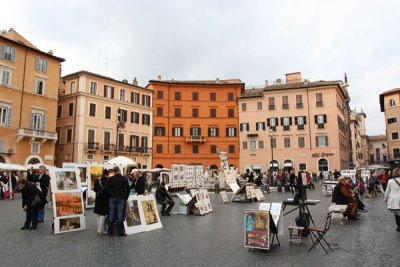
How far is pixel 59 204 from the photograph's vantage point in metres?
9.29

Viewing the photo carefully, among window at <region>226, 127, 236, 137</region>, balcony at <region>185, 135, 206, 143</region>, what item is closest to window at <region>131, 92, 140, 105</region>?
balcony at <region>185, 135, 206, 143</region>

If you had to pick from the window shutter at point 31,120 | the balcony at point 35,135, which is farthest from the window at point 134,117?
the window shutter at point 31,120

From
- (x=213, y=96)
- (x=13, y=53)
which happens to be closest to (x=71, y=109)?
(x=13, y=53)

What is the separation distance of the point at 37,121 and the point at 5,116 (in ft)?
11.0

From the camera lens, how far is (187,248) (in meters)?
7.45

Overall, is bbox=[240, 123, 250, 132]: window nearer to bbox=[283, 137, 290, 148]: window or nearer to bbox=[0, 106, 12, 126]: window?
bbox=[283, 137, 290, 148]: window

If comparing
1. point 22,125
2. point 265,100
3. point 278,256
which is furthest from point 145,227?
point 265,100

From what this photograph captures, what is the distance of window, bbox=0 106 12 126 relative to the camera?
3271cm

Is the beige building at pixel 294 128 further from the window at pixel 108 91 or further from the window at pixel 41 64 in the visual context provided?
the window at pixel 41 64

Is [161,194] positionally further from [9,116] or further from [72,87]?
[72,87]

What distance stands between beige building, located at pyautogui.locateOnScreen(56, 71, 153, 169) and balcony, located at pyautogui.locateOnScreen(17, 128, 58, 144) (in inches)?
185

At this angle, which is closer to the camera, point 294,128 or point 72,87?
point 72,87

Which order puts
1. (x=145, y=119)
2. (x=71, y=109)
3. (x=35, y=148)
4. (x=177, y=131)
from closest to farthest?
(x=35, y=148)
(x=71, y=109)
(x=145, y=119)
(x=177, y=131)

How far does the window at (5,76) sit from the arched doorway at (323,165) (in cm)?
4058
